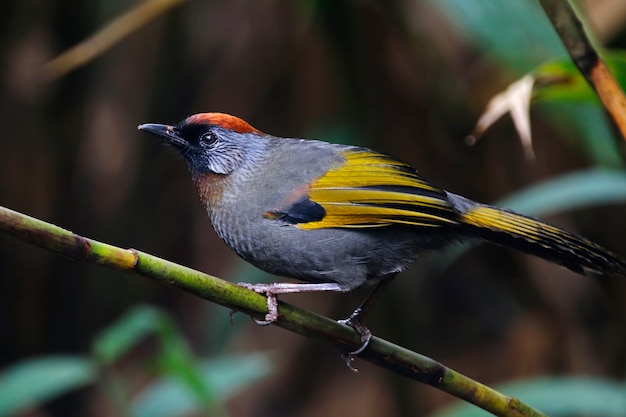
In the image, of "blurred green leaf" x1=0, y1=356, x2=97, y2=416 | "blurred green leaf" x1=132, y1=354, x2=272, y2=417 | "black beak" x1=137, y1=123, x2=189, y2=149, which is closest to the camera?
"black beak" x1=137, y1=123, x2=189, y2=149

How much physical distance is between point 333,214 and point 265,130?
8.83ft

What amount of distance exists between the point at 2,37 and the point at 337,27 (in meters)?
2.44

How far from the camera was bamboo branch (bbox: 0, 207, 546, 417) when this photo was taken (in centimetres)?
136

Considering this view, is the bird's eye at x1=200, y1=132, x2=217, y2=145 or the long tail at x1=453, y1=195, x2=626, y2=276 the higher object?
the long tail at x1=453, y1=195, x2=626, y2=276

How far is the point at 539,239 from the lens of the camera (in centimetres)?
233

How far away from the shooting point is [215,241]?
17.9ft

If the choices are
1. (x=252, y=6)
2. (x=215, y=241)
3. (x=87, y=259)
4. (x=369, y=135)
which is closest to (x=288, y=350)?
(x=215, y=241)

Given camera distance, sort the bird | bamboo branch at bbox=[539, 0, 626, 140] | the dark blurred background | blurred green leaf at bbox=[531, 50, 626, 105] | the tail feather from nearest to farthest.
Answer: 1. bamboo branch at bbox=[539, 0, 626, 140]
2. blurred green leaf at bbox=[531, 50, 626, 105]
3. the tail feather
4. the bird
5. the dark blurred background

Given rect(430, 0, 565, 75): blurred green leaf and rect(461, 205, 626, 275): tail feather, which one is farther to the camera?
rect(430, 0, 565, 75): blurred green leaf

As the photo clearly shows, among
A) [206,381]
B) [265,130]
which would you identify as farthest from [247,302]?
[265,130]

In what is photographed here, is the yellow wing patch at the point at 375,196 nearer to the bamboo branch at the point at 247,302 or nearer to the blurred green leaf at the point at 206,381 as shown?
the bamboo branch at the point at 247,302

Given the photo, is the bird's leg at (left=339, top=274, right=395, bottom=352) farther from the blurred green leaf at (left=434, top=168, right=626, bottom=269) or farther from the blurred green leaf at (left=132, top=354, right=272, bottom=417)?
the blurred green leaf at (left=132, top=354, right=272, bottom=417)

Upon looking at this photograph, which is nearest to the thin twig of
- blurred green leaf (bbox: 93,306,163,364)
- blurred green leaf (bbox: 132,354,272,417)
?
blurred green leaf (bbox: 93,306,163,364)

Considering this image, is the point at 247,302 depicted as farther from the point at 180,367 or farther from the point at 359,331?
the point at 180,367
